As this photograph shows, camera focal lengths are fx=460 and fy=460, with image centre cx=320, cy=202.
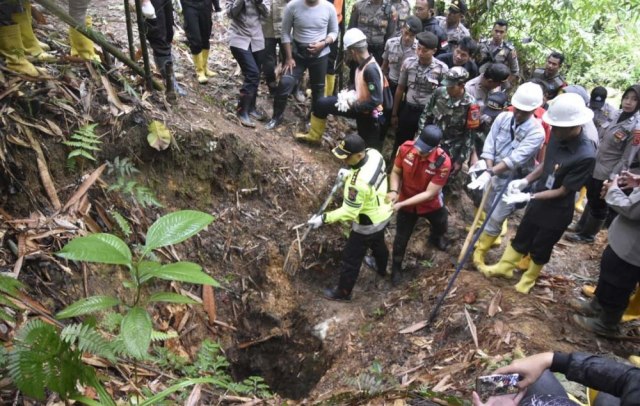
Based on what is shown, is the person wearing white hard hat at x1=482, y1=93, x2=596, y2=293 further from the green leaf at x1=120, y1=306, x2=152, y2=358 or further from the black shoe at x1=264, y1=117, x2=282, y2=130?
the green leaf at x1=120, y1=306, x2=152, y2=358

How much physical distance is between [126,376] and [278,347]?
2.52m

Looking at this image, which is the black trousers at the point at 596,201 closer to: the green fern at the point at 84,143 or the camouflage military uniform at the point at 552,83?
the camouflage military uniform at the point at 552,83

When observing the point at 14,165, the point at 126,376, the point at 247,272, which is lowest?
the point at 247,272

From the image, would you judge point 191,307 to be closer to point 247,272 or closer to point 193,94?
point 247,272

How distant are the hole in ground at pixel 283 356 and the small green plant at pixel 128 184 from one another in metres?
1.94

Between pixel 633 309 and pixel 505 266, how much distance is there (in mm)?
1331

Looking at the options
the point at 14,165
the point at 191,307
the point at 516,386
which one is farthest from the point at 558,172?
the point at 14,165

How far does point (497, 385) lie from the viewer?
2.86 m

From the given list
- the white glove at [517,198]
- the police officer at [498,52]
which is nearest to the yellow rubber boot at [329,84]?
the police officer at [498,52]

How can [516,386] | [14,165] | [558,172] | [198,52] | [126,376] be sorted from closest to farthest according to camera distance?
[516,386] → [126,376] → [14,165] → [558,172] → [198,52]

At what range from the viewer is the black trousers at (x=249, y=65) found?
6.54 m

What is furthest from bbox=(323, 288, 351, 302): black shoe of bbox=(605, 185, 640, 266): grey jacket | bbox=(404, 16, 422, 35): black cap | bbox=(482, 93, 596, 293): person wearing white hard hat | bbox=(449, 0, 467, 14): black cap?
bbox=(449, 0, 467, 14): black cap

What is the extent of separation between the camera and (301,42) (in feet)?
22.7

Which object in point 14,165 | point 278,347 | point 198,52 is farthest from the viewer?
point 198,52
